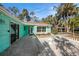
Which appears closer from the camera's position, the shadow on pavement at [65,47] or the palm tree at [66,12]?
the shadow on pavement at [65,47]

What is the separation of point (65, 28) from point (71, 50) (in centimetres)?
100

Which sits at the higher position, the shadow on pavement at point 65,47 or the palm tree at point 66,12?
the palm tree at point 66,12

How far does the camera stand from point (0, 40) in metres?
4.48

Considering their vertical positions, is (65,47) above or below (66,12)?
below

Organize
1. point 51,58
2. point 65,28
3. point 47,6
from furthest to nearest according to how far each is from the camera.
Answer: point 65,28 < point 47,6 < point 51,58

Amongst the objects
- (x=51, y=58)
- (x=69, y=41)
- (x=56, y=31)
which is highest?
(x=56, y=31)

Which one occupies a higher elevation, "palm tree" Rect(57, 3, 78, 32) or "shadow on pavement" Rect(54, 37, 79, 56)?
"palm tree" Rect(57, 3, 78, 32)

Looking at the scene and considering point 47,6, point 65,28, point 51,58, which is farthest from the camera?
point 65,28

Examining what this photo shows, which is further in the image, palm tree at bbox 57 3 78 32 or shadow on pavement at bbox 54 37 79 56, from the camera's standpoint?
palm tree at bbox 57 3 78 32

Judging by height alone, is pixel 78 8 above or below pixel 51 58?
above

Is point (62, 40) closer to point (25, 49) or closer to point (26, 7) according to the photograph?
point (25, 49)

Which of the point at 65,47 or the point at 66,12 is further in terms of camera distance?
the point at 66,12

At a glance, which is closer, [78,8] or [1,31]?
[1,31]

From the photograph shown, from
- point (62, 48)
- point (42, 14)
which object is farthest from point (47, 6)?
point (62, 48)
